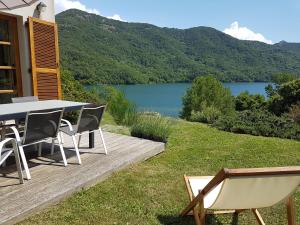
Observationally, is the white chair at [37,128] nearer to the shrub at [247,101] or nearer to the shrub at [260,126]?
the shrub at [260,126]

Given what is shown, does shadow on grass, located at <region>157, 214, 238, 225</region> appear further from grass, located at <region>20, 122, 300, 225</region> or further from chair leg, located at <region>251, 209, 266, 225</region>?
chair leg, located at <region>251, 209, 266, 225</region>

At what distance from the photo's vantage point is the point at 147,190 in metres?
4.16

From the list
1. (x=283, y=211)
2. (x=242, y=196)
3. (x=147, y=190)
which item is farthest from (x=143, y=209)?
(x=283, y=211)

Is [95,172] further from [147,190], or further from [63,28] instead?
[63,28]

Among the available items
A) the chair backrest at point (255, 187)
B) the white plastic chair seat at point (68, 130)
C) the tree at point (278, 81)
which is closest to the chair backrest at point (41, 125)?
the white plastic chair seat at point (68, 130)

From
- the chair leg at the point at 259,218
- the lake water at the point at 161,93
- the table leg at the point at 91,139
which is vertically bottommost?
the lake water at the point at 161,93

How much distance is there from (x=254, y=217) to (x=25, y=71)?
5.55 metres

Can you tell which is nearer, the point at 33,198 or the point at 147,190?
the point at 33,198

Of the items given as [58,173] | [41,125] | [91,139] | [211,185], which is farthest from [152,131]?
[211,185]

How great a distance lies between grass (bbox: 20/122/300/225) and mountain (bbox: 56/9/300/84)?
42.8 metres

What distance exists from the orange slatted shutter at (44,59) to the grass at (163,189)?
2.92m

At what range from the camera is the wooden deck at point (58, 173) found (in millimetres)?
3332

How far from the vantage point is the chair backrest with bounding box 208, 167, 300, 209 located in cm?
246

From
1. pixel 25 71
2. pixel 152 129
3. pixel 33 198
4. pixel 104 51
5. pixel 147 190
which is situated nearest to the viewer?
pixel 33 198
